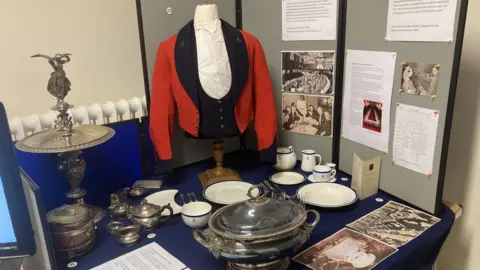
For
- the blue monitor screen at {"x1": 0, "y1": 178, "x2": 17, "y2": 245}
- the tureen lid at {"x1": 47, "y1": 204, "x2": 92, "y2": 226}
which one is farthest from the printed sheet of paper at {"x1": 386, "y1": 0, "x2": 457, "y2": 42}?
the blue monitor screen at {"x1": 0, "y1": 178, "x2": 17, "y2": 245}

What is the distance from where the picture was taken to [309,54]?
1.48m

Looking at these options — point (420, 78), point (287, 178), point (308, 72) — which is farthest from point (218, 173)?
point (420, 78)

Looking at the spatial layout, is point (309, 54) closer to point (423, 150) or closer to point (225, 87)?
point (225, 87)

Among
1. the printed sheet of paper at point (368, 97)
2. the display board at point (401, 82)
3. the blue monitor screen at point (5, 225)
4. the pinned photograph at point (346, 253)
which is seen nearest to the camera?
the blue monitor screen at point (5, 225)

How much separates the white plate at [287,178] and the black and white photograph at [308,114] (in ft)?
0.59

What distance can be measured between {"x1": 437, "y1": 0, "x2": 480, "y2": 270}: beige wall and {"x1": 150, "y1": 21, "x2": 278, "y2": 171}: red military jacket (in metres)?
0.68

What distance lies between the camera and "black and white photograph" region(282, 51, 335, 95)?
1441 mm

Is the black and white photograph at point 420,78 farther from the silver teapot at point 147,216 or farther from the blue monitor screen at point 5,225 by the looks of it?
the blue monitor screen at point 5,225

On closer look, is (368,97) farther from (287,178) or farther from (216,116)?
(216,116)

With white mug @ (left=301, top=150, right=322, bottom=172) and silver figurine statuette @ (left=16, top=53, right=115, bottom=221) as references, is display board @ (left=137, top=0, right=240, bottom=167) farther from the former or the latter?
white mug @ (left=301, top=150, right=322, bottom=172)

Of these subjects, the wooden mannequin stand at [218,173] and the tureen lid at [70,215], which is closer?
the tureen lid at [70,215]

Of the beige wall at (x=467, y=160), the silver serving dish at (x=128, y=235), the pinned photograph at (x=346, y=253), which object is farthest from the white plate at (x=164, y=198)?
the beige wall at (x=467, y=160)

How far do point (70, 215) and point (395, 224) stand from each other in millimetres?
913

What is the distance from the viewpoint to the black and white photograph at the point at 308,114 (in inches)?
58.5
